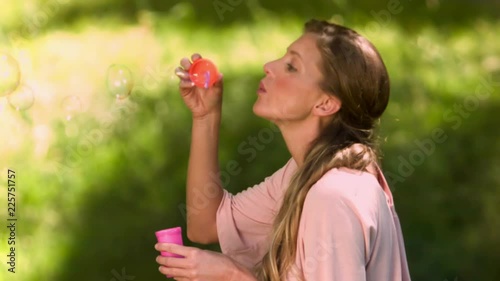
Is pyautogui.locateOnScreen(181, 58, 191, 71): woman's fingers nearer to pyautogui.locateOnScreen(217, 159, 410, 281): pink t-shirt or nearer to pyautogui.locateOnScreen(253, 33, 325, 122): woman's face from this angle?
pyautogui.locateOnScreen(253, 33, 325, 122): woman's face

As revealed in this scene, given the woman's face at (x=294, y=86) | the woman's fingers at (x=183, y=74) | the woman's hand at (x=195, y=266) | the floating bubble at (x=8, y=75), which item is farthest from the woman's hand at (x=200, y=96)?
the floating bubble at (x=8, y=75)

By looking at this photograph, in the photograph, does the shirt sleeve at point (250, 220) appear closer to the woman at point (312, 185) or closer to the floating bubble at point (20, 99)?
the woman at point (312, 185)

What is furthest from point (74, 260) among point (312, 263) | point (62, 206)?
point (312, 263)

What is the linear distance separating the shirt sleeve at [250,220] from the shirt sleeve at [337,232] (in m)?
0.45

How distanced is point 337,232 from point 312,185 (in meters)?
0.15

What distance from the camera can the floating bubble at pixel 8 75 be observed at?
3.01 meters

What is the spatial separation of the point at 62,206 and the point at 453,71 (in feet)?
5.97

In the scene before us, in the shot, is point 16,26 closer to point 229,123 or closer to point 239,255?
point 229,123

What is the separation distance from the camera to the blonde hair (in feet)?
7.38

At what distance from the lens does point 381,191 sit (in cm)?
224

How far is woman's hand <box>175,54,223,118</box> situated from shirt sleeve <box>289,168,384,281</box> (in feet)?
1.69

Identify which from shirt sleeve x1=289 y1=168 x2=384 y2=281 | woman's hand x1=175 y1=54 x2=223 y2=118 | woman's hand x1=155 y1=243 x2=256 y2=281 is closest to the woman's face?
woman's hand x1=175 y1=54 x2=223 y2=118

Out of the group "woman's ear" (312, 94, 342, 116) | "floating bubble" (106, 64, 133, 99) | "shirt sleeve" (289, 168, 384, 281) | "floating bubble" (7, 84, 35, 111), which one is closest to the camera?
"shirt sleeve" (289, 168, 384, 281)

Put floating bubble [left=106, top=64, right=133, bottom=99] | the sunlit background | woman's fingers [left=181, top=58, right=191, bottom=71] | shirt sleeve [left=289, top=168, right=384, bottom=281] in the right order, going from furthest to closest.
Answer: the sunlit background
floating bubble [left=106, top=64, right=133, bottom=99]
woman's fingers [left=181, top=58, right=191, bottom=71]
shirt sleeve [left=289, top=168, right=384, bottom=281]
